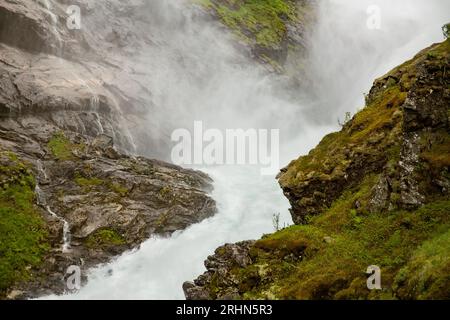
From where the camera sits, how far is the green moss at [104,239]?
26.3 meters

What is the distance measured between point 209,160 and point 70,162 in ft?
69.1

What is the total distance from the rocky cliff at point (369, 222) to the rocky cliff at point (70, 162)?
1168cm

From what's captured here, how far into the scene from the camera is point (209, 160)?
50.5 m

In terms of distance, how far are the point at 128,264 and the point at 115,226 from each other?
A: 280 cm

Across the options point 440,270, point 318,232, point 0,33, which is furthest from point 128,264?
point 0,33

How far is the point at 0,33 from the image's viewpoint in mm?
38906

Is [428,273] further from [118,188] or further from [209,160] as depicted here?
[209,160]

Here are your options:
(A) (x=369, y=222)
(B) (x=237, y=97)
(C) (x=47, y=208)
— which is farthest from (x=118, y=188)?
(B) (x=237, y=97)

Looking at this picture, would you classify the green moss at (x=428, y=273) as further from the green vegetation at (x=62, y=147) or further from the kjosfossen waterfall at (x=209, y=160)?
the green vegetation at (x=62, y=147)

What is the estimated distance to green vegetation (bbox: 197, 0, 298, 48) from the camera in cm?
6606

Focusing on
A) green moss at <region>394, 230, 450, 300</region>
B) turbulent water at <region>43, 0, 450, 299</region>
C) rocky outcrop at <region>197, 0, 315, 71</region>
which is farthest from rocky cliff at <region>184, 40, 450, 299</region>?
rocky outcrop at <region>197, 0, 315, 71</region>

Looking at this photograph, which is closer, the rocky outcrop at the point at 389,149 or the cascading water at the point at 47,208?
the rocky outcrop at the point at 389,149

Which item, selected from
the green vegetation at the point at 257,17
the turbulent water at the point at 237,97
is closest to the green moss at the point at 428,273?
the turbulent water at the point at 237,97

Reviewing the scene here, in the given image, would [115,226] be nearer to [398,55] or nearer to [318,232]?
[318,232]
